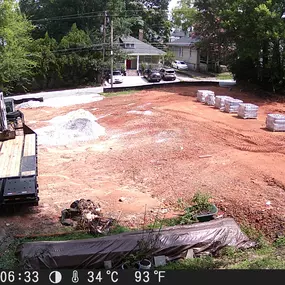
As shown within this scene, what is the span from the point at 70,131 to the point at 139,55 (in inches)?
1289

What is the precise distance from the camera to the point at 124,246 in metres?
6.74

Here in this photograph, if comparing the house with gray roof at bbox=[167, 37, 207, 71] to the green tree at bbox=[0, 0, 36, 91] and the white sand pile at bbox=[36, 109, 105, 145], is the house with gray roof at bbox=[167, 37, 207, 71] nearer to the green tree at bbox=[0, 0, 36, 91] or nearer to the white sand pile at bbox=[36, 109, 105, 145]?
the green tree at bbox=[0, 0, 36, 91]

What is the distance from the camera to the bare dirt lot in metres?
9.74

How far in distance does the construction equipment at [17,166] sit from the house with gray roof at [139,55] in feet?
115

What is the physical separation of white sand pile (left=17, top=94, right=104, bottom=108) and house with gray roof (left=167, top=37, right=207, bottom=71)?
23937mm

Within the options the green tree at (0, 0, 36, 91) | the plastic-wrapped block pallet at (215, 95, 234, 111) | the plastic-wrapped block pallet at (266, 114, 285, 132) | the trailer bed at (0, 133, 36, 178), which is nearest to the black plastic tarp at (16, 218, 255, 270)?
the trailer bed at (0, 133, 36, 178)

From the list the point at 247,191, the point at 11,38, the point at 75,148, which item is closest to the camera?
the point at 247,191

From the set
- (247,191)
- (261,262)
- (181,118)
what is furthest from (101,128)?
(261,262)

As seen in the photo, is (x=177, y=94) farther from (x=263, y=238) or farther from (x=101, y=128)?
(x=263, y=238)

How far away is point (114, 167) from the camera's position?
13625 millimetres

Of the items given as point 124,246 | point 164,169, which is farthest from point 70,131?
point 124,246

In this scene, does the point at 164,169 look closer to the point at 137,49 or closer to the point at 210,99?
the point at 210,99

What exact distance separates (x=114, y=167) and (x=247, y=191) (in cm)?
494

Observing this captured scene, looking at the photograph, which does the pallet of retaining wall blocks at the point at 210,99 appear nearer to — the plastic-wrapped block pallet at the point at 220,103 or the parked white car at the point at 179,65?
the plastic-wrapped block pallet at the point at 220,103
